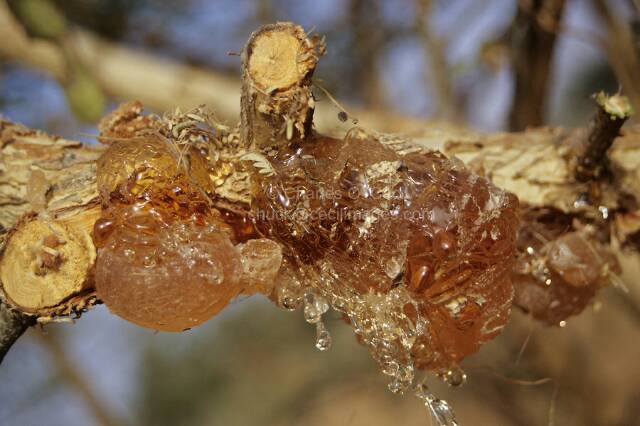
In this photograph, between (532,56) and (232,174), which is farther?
(532,56)

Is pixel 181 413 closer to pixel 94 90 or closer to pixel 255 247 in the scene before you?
pixel 94 90

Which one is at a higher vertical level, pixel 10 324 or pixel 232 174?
pixel 232 174

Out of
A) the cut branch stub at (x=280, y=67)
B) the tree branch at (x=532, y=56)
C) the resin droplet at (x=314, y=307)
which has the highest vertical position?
the tree branch at (x=532, y=56)

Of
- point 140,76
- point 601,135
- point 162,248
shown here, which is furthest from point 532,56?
point 140,76

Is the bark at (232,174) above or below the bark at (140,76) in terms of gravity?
below

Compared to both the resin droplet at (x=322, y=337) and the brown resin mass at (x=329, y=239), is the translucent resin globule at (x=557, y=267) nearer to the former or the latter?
the brown resin mass at (x=329, y=239)

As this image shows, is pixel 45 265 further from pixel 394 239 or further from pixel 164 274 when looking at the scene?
pixel 394 239

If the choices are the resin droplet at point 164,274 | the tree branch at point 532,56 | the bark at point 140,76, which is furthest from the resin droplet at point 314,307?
the bark at point 140,76

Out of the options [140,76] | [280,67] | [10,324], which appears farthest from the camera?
[140,76]

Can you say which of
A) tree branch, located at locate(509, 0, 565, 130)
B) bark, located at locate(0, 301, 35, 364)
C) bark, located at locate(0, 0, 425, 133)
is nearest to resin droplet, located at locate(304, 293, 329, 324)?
bark, located at locate(0, 301, 35, 364)

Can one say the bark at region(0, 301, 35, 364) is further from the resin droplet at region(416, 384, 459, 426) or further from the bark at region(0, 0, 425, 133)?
the bark at region(0, 0, 425, 133)
